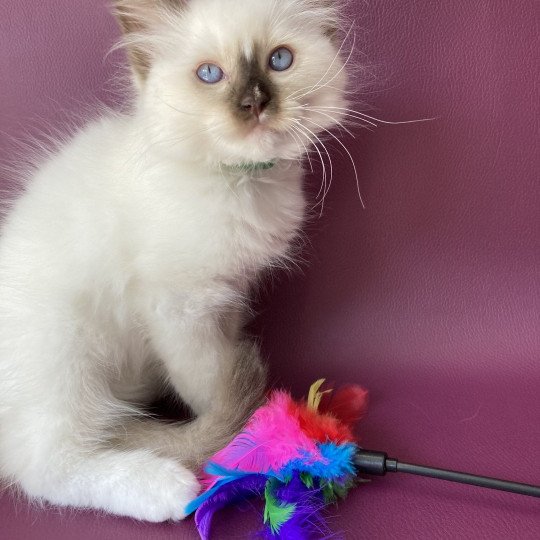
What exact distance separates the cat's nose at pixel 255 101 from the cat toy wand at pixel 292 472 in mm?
515

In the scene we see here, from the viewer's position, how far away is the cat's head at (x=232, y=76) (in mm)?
982

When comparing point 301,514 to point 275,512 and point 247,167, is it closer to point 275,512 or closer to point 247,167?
point 275,512

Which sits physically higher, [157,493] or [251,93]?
[251,93]

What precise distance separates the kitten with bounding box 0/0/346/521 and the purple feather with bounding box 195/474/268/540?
0.03 m

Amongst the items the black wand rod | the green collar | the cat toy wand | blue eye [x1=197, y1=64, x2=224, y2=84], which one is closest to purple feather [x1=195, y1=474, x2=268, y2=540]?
the cat toy wand

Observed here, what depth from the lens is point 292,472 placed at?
106 centimetres

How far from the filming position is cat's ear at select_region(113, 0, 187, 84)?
1.08 meters

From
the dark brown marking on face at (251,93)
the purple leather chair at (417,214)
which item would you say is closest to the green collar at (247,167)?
the dark brown marking on face at (251,93)

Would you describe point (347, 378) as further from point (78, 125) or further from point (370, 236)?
point (78, 125)

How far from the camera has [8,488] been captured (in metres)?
1.14

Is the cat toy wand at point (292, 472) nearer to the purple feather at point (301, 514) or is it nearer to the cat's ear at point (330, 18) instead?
the purple feather at point (301, 514)

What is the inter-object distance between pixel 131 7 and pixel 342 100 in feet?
1.26

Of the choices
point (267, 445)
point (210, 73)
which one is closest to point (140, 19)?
point (210, 73)

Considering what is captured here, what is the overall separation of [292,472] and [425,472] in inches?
8.6
